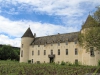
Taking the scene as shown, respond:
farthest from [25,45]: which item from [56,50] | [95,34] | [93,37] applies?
[95,34]

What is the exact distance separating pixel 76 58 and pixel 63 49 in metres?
5.08

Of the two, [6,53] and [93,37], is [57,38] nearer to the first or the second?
[6,53]

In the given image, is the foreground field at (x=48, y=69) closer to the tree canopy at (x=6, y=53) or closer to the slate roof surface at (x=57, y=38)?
the slate roof surface at (x=57, y=38)

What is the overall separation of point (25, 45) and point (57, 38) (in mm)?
12879

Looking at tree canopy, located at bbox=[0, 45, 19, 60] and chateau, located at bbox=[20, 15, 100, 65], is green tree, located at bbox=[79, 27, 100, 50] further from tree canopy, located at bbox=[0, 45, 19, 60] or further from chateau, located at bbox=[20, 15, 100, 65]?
tree canopy, located at bbox=[0, 45, 19, 60]

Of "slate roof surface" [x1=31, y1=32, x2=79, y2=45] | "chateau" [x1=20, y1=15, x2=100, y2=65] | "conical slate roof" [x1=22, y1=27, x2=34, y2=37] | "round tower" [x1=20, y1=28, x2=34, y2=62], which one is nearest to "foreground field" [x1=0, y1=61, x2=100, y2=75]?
"chateau" [x1=20, y1=15, x2=100, y2=65]

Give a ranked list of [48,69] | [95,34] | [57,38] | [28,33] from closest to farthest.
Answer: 1. [48,69]
2. [95,34]
3. [57,38]
4. [28,33]

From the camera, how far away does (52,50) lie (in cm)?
4600

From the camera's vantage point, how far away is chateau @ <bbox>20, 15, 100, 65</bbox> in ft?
120

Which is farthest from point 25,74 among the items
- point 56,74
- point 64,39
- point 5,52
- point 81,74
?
point 5,52

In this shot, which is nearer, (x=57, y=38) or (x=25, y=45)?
(x=57, y=38)

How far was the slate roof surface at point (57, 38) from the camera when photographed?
42981 millimetres

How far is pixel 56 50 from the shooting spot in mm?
44719

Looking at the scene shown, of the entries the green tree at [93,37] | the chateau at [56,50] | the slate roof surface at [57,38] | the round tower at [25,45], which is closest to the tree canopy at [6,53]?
the round tower at [25,45]
